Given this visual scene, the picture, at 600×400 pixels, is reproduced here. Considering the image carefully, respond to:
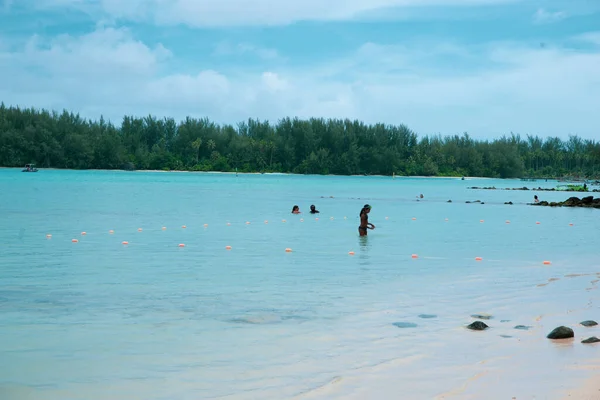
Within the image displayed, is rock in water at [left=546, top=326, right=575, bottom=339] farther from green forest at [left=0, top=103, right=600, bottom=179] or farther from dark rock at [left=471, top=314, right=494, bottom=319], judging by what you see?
green forest at [left=0, top=103, right=600, bottom=179]

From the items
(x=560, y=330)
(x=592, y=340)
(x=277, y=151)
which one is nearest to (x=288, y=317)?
(x=560, y=330)

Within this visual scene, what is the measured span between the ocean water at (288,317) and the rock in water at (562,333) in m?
0.15

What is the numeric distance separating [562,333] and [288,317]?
4.48 meters

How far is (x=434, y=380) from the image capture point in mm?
9055

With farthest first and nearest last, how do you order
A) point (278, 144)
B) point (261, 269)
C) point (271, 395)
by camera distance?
point (278, 144), point (261, 269), point (271, 395)

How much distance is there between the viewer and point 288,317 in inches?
510

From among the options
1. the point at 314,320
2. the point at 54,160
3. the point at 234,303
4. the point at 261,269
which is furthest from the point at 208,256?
the point at 54,160

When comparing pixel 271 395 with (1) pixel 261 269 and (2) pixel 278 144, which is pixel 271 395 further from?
(2) pixel 278 144

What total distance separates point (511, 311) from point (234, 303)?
5.07 m

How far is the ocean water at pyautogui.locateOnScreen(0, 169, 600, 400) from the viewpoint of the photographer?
9.05 meters

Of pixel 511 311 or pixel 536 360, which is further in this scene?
pixel 511 311

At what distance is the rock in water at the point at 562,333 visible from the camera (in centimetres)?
1088

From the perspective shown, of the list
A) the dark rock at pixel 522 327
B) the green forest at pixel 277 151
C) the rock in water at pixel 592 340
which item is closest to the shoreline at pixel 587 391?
the rock in water at pixel 592 340

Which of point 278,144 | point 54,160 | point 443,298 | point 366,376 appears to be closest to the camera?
point 366,376
